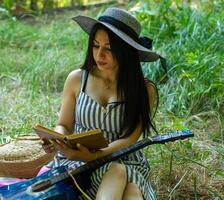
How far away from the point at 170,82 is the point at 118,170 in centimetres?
178

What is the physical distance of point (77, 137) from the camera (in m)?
2.03

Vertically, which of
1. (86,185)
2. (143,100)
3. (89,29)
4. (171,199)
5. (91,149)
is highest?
(89,29)

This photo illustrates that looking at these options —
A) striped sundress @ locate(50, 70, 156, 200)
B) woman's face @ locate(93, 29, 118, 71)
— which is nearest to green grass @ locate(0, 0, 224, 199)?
striped sundress @ locate(50, 70, 156, 200)

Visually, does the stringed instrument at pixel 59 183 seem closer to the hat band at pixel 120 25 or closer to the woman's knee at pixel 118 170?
the woman's knee at pixel 118 170

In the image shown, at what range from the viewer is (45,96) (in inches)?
159

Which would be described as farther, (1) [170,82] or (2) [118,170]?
(1) [170,82]

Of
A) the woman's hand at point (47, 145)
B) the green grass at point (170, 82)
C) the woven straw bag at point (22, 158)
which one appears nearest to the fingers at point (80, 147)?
the woman's hand at point (47, 145)

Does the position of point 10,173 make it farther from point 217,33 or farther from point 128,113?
point 217,33

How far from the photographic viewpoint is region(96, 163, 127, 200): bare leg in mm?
2082

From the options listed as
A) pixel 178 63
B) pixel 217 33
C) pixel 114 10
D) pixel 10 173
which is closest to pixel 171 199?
pixel 10 173

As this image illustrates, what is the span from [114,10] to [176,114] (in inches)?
55.5

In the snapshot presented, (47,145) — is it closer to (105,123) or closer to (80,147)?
(80,147)

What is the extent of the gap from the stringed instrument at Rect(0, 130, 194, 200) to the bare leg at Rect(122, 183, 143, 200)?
13cm

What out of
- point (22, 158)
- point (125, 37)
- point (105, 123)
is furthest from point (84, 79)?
point (22, 158)
